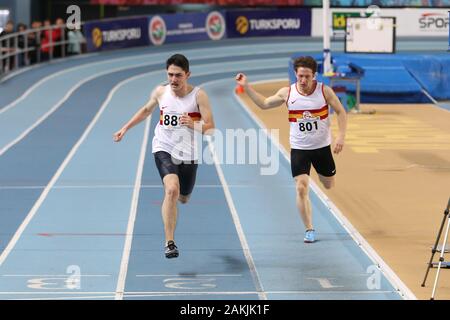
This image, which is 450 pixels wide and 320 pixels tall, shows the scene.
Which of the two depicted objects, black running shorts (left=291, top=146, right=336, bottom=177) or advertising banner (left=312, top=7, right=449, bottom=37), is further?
advertising banner (left=312, top=7, right=449, bottom=37)

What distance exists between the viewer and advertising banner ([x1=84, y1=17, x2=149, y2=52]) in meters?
38.6

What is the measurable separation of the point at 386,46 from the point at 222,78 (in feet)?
20.9

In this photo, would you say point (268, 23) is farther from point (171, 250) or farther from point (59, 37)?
point (171, 250)

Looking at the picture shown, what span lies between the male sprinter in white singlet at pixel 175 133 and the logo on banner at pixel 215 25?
33.6 metres

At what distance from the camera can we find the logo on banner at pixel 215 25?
45094 mm

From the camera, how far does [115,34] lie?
40.2 meters

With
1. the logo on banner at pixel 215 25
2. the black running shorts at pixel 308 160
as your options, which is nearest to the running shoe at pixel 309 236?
the black running shorts at pixel 308 160

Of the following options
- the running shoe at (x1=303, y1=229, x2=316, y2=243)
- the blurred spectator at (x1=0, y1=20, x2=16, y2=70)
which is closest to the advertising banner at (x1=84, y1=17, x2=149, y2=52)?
the blurred spectator at (x1=0, y1=20, x2=16, y2=70)

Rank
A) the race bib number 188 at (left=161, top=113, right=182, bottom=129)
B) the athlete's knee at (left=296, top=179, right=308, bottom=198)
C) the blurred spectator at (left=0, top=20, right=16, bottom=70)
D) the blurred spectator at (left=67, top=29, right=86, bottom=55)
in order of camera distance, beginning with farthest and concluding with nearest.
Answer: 1. the blurred spectator at (left=67, top=29, right=86, bottom=55)
2. the blurred spectator at (left=0, top=20, right=16, bottom=70)
3. the athlete's knee at (left=296, top=179, right=308, bottom=198)
4. the race bib number 188 at (left=161, top=113, right=182, bottom=129)

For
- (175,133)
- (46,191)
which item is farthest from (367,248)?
(46,191)

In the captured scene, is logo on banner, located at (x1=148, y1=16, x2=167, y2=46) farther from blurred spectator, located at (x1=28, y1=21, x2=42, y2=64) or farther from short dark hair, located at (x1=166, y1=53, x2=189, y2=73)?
short dark hair, located at (x1=166, y1=53, x2=189, y2=73)

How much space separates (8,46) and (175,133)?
68.6 ft

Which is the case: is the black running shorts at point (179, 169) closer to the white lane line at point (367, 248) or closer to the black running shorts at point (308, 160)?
the black running shorts at point (308, 160)

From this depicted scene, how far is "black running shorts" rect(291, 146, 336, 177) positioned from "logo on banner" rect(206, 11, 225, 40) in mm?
32758
